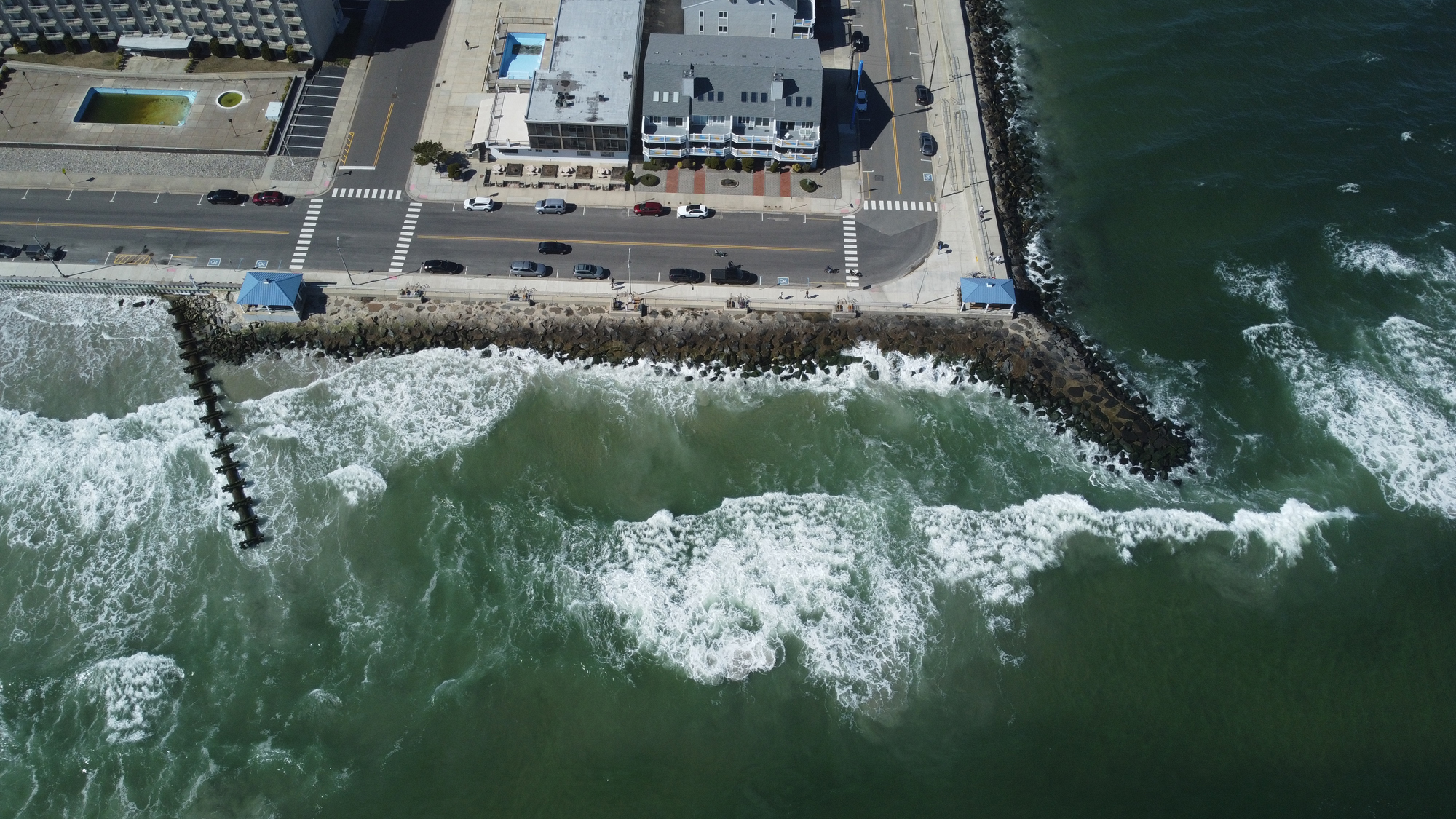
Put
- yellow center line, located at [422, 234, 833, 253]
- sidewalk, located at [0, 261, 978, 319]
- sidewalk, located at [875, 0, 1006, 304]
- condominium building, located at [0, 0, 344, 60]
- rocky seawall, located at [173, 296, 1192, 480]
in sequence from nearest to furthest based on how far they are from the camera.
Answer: rocky seawall, located at [173, 296, 1192, 480]
sidewalk, located at [0, 261, 978, 319]
sidewalk, located at [875, 0, 1006, 304]
yellow center line, located at [422, 234, 833, 253]
condominium building, located at [0, 0, 344, 60]

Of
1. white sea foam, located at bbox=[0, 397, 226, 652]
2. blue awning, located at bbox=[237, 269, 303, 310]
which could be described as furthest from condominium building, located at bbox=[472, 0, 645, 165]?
white sea foam, located at bbox=[0, 397, 226, 652]

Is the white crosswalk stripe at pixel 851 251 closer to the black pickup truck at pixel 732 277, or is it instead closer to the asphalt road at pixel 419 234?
the asphalt road at pixel 419 234

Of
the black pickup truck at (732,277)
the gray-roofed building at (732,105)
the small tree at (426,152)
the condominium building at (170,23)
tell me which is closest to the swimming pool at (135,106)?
the condominium building at (170,23)

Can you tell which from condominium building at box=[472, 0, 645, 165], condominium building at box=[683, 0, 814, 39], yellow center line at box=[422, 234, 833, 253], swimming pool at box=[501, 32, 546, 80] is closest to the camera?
yellow center line at box=[422, 234, 833, 253]

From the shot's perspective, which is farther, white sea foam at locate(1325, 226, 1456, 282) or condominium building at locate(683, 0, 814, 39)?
condominium building at locate(683, 0, 814, 39)

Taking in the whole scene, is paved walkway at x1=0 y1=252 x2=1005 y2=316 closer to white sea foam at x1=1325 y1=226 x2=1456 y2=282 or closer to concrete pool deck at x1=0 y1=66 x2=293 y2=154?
concrete pool deck at x1=0 y1=66 x2=293 y2=154

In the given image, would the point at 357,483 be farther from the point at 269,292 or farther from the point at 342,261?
the point at 342,261
